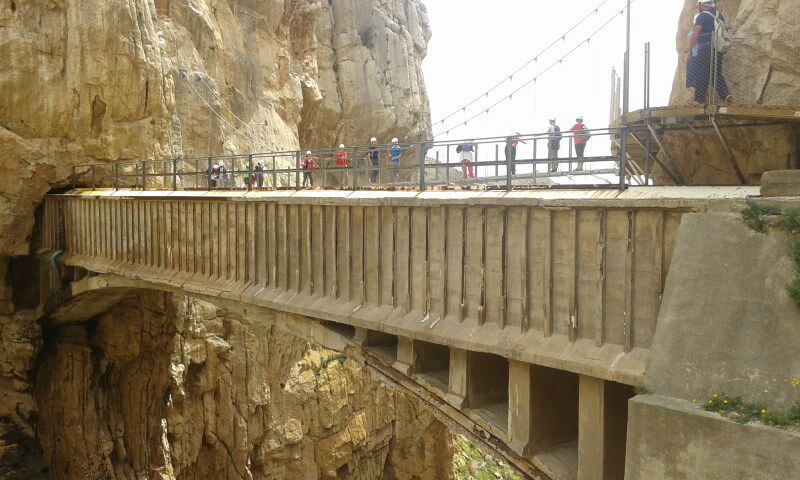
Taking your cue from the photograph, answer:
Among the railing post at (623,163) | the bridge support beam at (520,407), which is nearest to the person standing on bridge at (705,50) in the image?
the railing post at (623,163)

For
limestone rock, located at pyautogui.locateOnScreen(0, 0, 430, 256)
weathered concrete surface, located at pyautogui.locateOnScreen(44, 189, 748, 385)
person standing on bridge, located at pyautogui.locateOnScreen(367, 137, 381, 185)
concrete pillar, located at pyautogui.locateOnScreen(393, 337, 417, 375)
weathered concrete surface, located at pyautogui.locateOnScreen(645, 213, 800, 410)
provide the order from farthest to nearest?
limestone rock, located at pyautogui.locateOnScreen(0, 0, 430, 256), person standing on bridge, located at pyautogui.locateOnScreen(367, 137, 381, 185), concrete pillar, located at pyautogui.locateOnScreen(393, 337, 417, 375), weathered concrete surface, located at pyautogui.locateOnScreen(44, 189, 748, 385), weathered concrete surface, located at pyautogui.locateOnScreen(645, 213, 800, 410)

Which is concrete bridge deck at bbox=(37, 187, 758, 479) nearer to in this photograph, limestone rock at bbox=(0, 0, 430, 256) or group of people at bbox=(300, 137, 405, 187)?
group of people at bbox=(300, 137, 405, 187)

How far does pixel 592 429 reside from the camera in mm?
7078

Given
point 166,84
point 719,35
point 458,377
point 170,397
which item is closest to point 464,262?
point 458,377

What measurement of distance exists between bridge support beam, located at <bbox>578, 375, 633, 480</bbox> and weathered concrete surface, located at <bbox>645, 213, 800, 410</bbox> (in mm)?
1343

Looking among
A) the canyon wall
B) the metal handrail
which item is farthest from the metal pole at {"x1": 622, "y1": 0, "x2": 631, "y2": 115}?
the canyon wall

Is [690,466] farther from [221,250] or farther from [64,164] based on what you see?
[64,164]

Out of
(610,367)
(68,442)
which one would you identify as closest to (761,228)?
(610,367)

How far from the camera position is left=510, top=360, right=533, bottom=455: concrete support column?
25.5ft

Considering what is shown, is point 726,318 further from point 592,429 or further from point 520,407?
point 520,407

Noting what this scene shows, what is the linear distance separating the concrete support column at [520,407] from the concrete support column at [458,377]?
34.6 inches

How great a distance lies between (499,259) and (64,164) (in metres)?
14.7

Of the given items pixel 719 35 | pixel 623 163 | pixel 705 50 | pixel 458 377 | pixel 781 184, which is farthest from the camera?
pixel 458 377

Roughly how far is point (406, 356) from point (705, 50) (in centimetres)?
588
